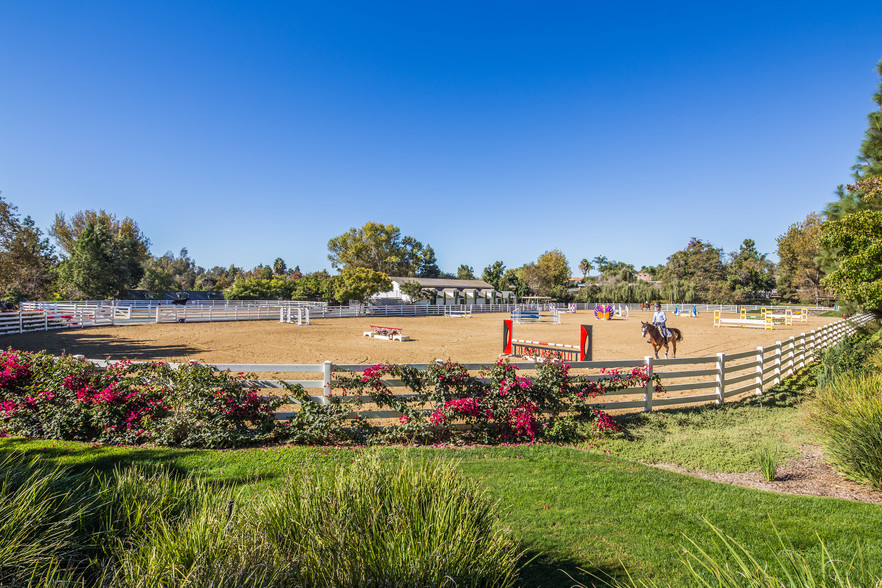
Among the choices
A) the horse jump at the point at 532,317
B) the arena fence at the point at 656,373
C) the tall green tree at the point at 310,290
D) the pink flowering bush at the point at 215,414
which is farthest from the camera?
the tall green tree at the point at 310,290

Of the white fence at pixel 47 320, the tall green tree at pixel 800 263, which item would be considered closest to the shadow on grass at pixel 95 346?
the white fence at pixel 47 320

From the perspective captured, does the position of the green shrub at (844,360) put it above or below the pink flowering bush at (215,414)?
above

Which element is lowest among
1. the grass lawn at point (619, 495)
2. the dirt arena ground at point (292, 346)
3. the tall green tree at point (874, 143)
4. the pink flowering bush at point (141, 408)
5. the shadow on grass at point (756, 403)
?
the dirt arena ground at point (292, 346)

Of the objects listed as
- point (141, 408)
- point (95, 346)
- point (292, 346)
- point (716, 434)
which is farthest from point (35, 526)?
point (95, 346)

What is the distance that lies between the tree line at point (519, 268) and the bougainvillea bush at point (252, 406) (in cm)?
925

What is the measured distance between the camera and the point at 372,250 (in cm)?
8906

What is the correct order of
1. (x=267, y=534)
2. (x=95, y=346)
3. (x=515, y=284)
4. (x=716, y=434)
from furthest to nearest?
(x=515, y=284)
(x=95, y=346)
(x=716, y=434)
(x=267, y=534)

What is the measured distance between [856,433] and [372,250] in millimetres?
86829

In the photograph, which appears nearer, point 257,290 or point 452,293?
point 257,290

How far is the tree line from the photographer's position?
11.2 m

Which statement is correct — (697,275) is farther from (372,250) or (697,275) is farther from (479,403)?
(479,403)

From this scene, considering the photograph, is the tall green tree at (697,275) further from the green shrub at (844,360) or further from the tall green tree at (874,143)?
the green shrub at (844,360)

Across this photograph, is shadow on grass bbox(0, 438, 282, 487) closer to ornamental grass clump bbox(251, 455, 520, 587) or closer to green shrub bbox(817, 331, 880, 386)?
ornamental grass clump bbox(251, 455, 520, 587)

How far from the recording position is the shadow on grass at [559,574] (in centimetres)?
306
